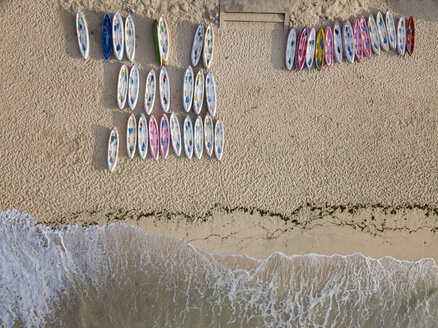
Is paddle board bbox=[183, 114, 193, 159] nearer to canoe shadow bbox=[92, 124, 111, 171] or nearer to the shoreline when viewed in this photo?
the shoreline

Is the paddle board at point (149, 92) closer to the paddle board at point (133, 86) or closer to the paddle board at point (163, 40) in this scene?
the paddle board at point (133, 86)

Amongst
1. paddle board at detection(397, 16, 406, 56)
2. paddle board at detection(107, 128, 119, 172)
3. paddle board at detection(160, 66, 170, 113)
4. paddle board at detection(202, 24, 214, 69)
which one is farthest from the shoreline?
paddle board at detection(397, 16, 406, 56)

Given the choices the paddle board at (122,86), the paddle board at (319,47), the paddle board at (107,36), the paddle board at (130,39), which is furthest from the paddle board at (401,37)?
the paddle board at (107,36)

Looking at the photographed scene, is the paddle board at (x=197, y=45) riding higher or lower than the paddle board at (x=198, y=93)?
higher

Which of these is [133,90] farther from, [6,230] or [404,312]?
[404,312]

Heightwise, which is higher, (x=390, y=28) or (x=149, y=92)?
(x=390, y=28)

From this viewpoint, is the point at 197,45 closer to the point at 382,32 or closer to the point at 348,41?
the point at 348,41

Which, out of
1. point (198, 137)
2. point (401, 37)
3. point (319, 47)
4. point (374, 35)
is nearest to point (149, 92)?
point (198, 137)
